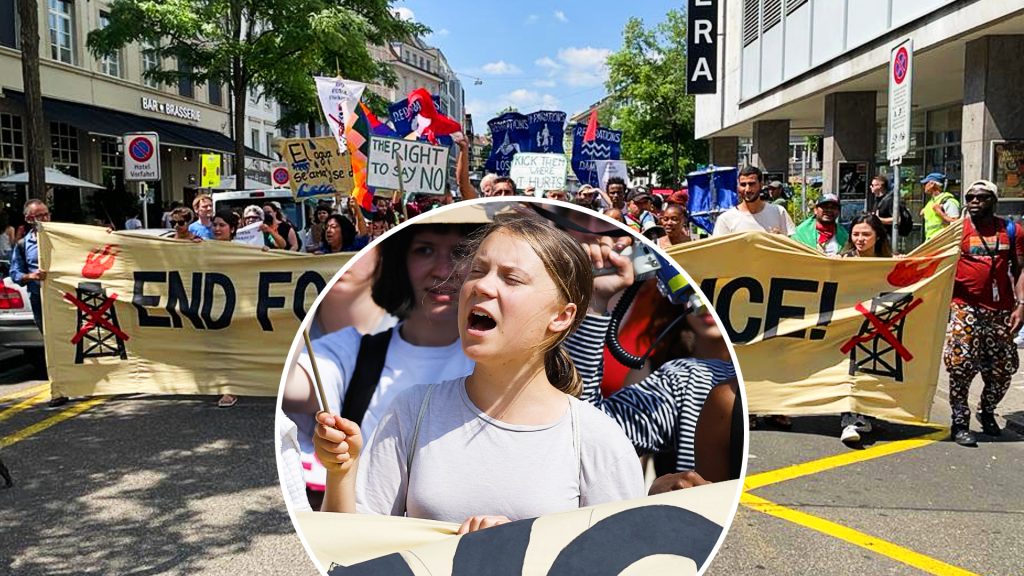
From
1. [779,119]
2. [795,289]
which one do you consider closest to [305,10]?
[779,119]

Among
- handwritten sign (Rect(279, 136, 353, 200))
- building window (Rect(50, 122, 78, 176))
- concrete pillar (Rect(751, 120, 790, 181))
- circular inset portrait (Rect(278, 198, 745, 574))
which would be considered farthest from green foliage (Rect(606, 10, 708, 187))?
circular inset portrait (Rect(278, 198, 745, 574))

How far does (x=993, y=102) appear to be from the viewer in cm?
1284

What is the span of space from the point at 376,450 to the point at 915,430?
635 centimetres

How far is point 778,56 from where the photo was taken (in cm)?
2333

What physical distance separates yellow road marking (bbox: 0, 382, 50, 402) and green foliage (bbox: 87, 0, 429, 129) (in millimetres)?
14957

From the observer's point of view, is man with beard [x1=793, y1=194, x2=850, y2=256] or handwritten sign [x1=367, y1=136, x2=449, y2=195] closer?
man with beard [x1=793, y1=194, x2=850, y2=256]

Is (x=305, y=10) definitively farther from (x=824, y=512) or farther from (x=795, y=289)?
(x=824, y=512)

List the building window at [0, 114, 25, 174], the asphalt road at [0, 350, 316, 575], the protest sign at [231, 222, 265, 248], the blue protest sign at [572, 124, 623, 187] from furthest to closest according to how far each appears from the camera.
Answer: the building window at [0, 114, 25, 174], the blue protest sign at [572, 124, 623, 187], the protest sign at [231, 222, 265, 248], the asphalt road at [0, 350, 316, 575]

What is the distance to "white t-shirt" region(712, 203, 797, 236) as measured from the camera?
25.4ft

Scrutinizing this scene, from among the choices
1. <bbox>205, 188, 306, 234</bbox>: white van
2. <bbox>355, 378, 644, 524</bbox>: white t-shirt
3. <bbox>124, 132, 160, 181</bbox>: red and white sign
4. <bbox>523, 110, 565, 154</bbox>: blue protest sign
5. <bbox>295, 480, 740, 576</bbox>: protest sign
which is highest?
<bbox>523, 110, 565, 154</bbox>: blue protest sign

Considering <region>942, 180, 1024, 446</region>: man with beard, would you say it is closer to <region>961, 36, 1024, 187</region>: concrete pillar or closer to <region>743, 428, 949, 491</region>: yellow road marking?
<region>743, 428, 949, 491</region>: yellow road marking

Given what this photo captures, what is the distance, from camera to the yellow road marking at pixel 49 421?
263 inches

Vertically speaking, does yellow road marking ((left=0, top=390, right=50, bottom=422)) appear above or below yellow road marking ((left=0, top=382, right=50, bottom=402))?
above

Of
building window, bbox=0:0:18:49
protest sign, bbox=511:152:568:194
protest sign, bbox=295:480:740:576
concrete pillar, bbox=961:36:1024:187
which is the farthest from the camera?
building window, bbox=0:0:18:49
